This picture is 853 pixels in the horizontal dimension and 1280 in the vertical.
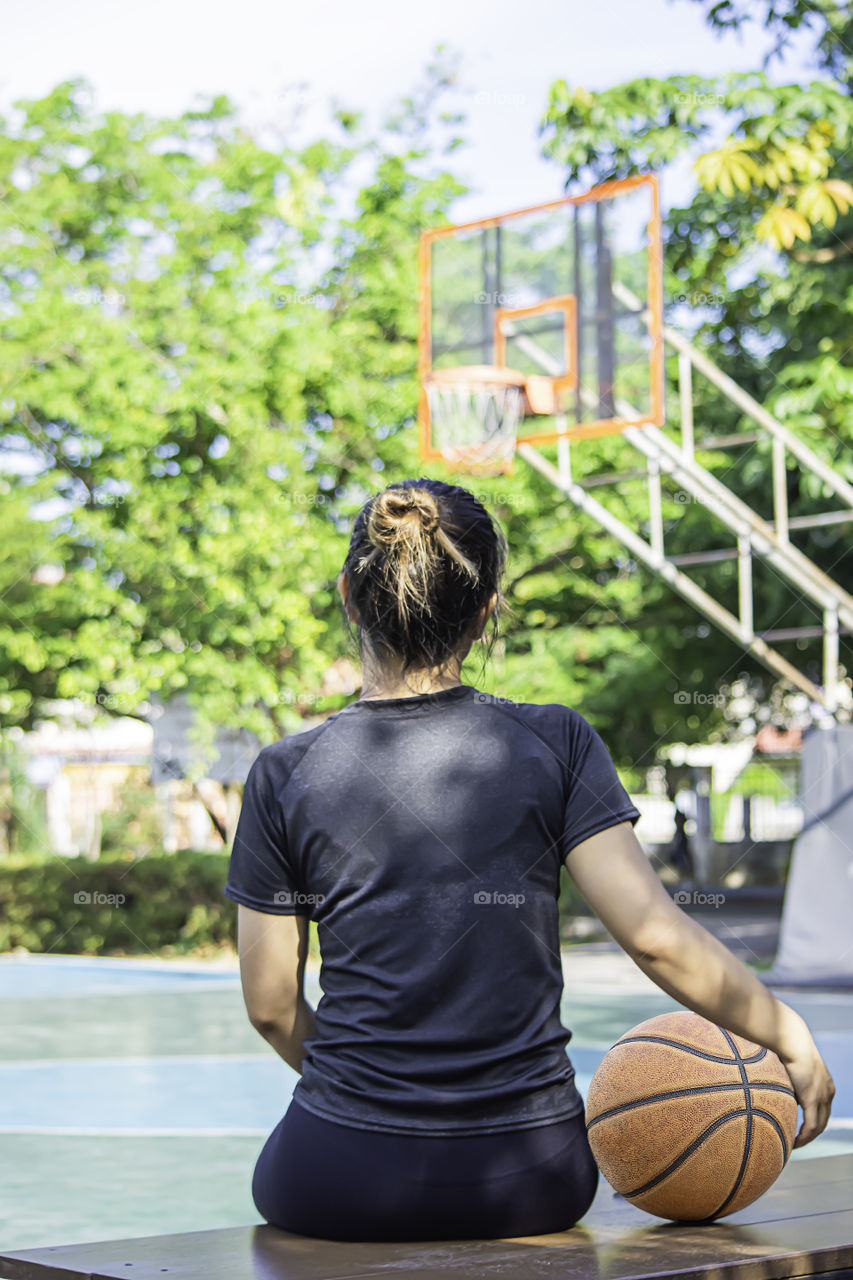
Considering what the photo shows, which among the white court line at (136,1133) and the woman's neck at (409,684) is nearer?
the woman's neck at (409,684)

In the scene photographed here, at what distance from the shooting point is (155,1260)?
2.14 m

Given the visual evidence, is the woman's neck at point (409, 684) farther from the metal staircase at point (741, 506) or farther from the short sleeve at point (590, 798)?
the metal staircase at point (741, 506)

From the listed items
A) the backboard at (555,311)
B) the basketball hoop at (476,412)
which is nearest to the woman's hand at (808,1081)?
the backboard at (555,311)

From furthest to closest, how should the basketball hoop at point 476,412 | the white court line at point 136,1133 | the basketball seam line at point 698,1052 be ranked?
the basketball hoop at point 476,412 → the white court line at point 136,1133 → the basketball seam line at point 698,1052

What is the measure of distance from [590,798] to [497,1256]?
2.01 ft

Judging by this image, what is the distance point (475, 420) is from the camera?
42.5 ft

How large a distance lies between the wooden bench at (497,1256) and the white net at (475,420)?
10.5 meters

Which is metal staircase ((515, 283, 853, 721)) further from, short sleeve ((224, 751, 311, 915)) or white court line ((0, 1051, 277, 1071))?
short sleeve ((224, 751, 311, 915))

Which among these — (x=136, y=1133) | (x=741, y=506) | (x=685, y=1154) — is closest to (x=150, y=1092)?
(x=136, y=1133)

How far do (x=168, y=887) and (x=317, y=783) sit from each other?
1490 cm

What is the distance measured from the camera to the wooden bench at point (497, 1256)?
204 cm

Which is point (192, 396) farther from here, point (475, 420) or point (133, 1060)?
point (133, 1060)

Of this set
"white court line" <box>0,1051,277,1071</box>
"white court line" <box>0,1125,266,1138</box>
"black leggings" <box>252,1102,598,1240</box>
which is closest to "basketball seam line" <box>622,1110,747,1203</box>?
"black leggings" <box>252,1102,598,1240</box>

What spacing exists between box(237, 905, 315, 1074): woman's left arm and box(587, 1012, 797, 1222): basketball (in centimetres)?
53
